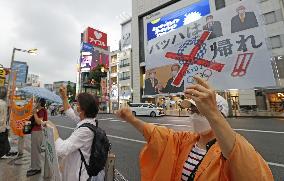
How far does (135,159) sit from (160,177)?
5665mm

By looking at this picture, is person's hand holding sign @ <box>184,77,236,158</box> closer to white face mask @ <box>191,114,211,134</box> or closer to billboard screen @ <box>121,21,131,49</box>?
white face mask @ <box>191,114,211,134</box>

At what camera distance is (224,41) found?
99.0 feet

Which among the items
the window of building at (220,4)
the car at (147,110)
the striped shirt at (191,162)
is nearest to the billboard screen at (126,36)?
the window of building at (220,4)

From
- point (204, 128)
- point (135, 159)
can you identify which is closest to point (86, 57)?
point (135, 159)

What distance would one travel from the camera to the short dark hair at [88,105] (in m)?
2.76

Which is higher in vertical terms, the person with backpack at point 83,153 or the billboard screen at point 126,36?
the billboard screen at point 126,36

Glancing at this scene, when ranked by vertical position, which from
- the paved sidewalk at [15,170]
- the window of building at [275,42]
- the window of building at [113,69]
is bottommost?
the paved sidewalk at [15,170]

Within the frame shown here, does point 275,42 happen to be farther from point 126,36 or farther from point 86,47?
point 86,47

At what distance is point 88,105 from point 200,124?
Answer: 142cm

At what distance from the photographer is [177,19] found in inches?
1731

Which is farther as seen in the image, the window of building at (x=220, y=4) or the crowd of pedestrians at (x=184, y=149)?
the window of building at (x=220, y=4)

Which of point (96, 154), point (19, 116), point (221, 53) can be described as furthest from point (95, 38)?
point (96, 154)

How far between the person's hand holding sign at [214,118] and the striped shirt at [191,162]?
63 centimetres

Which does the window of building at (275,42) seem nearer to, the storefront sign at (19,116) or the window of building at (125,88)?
the storefront sign at (19,116)
